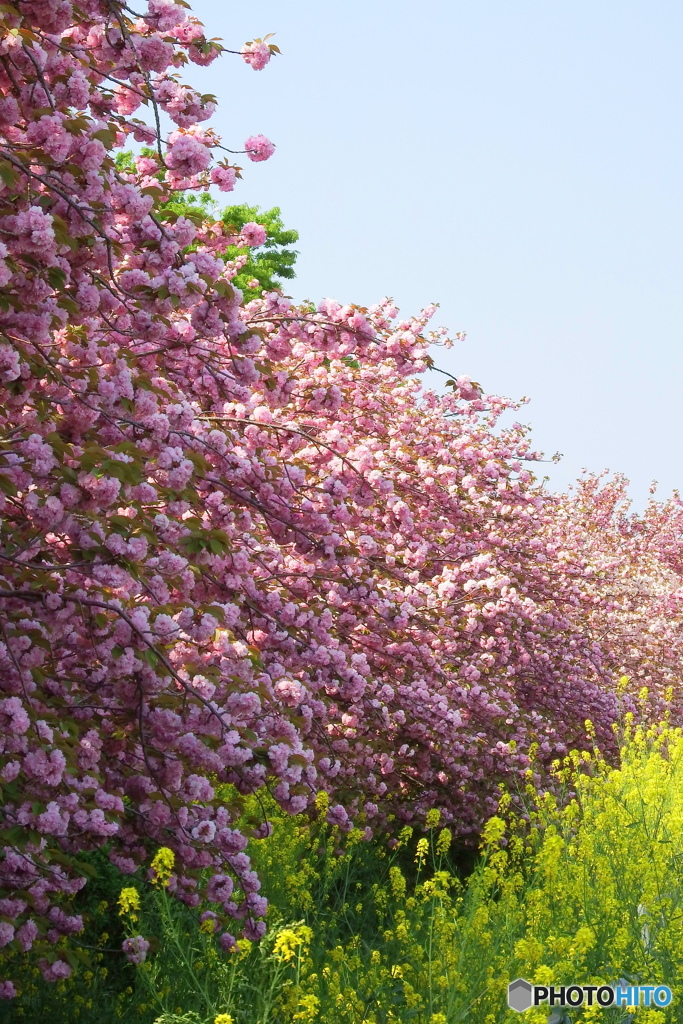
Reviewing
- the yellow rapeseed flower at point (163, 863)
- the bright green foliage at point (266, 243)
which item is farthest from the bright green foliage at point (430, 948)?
the bright green foliage at point (266, 243)

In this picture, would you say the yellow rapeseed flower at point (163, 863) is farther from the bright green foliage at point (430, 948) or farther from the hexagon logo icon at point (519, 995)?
the hexagon logo icon at point (519, 995)

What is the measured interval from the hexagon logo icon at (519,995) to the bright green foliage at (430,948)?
0.14ft

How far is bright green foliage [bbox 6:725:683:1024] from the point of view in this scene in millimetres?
4250

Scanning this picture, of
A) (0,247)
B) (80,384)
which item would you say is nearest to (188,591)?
(80,384)

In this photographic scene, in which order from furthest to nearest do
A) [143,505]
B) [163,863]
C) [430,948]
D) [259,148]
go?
[259,148], [143,505], [430,948], [163,863]

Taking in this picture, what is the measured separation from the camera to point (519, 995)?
4164mm

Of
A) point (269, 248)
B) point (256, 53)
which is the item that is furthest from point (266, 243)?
point (256, 53)

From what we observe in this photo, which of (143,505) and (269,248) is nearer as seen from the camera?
(143,505)

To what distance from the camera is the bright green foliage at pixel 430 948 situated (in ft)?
13.9

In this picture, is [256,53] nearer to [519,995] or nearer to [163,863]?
[163,863]

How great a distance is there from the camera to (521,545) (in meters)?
11.7

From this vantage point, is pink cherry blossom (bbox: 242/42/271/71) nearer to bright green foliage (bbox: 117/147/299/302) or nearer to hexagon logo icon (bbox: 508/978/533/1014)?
hexagon logo icon (bbox: 508/978/533/1014)

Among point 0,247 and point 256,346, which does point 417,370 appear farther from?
point 0,247

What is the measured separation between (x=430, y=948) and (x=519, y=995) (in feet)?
1.44
